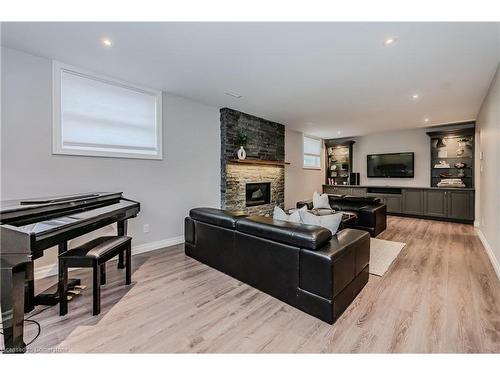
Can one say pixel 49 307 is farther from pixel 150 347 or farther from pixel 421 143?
A: pixel 421 143

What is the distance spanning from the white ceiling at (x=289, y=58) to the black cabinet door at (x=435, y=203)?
2.51 meters

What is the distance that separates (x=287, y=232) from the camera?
6.95 feet

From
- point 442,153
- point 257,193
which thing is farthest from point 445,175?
point 257,193

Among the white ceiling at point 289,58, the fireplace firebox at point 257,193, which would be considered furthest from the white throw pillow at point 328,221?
the fireplace firebox at point 257,193

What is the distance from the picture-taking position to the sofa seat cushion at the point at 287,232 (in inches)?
77.8

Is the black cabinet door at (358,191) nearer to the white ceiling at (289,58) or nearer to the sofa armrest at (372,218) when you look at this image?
the sofa armrest at (372,218)

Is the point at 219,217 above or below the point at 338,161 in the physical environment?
below

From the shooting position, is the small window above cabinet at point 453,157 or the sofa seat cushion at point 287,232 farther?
the small window above cabinet at point 453,157

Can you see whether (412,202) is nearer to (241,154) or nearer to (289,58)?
(241,154)

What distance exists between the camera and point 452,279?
270cm

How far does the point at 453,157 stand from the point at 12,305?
27.9 feet

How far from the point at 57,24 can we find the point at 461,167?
27.2 feet

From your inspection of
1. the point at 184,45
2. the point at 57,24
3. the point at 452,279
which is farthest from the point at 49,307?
the point at 452,279

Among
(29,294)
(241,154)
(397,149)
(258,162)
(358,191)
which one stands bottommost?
(29,294)
